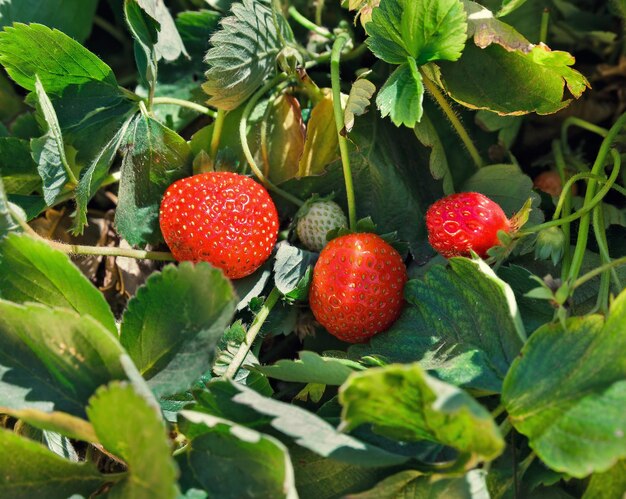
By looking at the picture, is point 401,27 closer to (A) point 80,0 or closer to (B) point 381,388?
(B) point 381,388

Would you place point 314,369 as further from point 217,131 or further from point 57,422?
point 217,131

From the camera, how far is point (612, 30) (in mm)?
1139

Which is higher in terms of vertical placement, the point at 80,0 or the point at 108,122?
the point at 80,0

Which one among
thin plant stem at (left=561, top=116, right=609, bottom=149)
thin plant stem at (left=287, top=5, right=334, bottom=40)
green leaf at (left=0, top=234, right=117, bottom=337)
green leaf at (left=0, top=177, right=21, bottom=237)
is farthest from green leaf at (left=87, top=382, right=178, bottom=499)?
thin plant stem at (left=561, top=116, right=609, bottom=149)

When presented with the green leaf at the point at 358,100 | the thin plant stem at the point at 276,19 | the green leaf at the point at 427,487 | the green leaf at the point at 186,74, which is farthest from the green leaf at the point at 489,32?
the green leaf at the point at 427,487

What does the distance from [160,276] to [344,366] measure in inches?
8.2

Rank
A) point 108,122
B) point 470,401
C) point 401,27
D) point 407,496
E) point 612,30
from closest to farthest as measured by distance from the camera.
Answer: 1. point 470,401
2. point 407,496
3. point 401,27
4. point 108,122
5. point 612,30

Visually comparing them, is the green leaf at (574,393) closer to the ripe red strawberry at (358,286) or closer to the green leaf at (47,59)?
the ripe red strawberry at (358,286)

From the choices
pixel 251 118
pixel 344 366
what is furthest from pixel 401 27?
pixel 344 366

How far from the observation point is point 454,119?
37.7 inches

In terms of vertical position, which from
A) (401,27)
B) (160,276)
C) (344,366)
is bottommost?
(344,366)

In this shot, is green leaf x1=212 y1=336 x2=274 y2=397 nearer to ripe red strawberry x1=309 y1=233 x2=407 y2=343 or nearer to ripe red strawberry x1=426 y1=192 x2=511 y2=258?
ripe red strawberry x1=309 y1=233 x2=407 y2=343

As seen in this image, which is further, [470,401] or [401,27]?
[401,27]

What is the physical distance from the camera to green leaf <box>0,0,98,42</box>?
106cm
